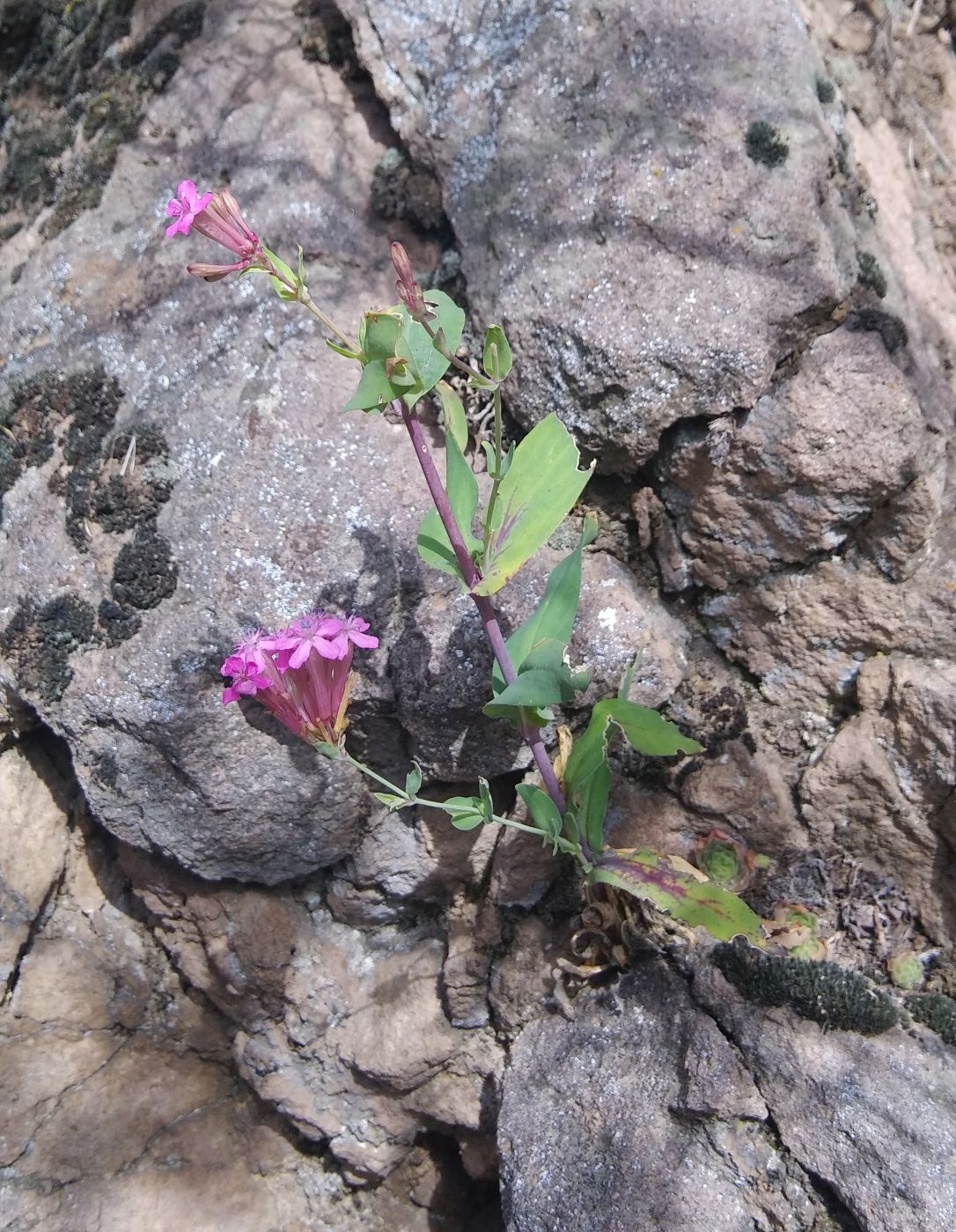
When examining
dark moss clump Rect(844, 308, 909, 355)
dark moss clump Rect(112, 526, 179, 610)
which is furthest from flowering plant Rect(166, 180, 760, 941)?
dark moss clump Rect(844, 308, 909, 355)

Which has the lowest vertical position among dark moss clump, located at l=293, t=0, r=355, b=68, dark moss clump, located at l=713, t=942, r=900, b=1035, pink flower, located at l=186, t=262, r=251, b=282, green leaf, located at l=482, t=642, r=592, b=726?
dark moss clump, located at l=713, t=942, r=900, b=1035

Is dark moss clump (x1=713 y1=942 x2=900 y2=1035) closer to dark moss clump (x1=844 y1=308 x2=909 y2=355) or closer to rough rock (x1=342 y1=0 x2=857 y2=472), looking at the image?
rough rock (x1=342 y1=0 x2=857 y2=472)

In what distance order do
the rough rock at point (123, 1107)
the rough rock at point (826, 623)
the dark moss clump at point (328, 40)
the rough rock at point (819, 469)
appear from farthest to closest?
1. the dark moss clump at point (328, 40)
2. the rough rock at point (123, 1107)
3. the rough rock at point (826, 623)
4. the rough rock at point (819, 469)

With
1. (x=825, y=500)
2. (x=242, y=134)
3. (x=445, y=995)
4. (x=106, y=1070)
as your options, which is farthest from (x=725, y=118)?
(x=106, y=1070)

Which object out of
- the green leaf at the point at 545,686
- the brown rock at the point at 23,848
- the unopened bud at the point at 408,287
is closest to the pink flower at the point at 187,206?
the unopened bud at the point at 408,287

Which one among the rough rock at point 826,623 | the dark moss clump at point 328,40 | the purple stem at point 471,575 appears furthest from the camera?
the dark moss clump at point 328,40

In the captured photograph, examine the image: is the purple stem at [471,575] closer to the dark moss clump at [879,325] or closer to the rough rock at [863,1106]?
the rough rock at [863,1106]

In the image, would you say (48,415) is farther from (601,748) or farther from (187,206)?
(601,748)
